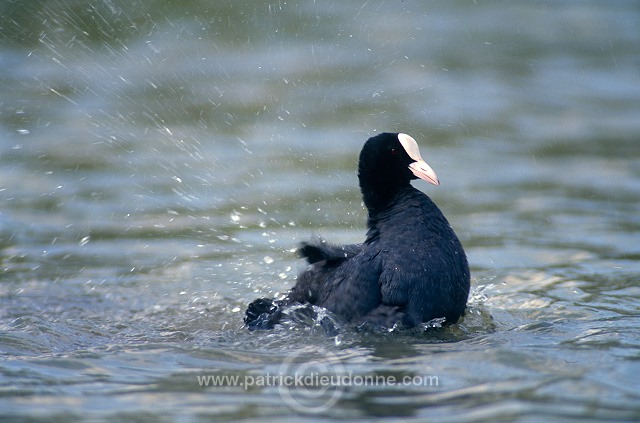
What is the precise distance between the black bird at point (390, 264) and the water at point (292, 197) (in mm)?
141

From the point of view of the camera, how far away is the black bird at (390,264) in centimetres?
420

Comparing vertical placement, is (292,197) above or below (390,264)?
above

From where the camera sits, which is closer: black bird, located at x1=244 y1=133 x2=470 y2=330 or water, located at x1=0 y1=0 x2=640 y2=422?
water, located at x1=0 y1=0 x2=640 y2=422

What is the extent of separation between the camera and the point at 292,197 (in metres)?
6.87

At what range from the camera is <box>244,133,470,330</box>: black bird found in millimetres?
4195

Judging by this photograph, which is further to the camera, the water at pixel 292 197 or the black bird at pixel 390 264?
the black bird at pixel 390 264

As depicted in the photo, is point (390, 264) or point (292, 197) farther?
point (292, 197)

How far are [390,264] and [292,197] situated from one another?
2.68 meters

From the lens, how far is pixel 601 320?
14.8ft

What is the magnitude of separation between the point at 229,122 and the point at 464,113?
6.82ft

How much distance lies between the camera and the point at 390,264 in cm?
427

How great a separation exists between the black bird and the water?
5.5 inches

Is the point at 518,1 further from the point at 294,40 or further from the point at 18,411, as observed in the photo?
the point at 18,411

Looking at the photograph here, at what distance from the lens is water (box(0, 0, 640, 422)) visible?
3.62m
